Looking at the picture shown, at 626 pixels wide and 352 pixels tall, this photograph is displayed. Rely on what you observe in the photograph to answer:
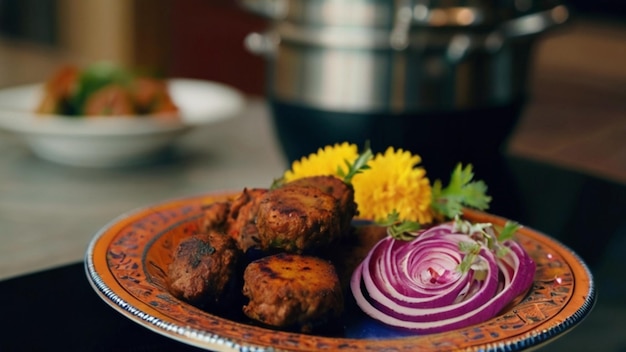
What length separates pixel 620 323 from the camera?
767mm

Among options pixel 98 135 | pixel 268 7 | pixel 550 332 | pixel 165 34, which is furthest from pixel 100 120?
pixel 165 34

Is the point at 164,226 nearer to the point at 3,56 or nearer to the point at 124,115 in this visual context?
the point at 124,115

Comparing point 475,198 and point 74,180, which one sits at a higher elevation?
point 475,198

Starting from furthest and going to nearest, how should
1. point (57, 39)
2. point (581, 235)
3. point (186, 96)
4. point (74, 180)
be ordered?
point (57, 39)
point (186, 96)
point (74, 180)
point (581, 235)

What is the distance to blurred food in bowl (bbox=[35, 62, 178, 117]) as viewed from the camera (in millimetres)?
1290

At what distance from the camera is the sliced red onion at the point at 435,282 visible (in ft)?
2.20

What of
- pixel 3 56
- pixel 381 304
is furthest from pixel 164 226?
pixel 3 56

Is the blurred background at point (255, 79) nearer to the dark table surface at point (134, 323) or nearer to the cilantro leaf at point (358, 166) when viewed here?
the dark table surface at point (134, 323)

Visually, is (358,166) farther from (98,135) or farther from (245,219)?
(98,135)

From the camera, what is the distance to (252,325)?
2.07ft

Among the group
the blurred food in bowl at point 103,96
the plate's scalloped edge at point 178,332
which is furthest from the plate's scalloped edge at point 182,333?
the blurred food in bowl at point 103,96

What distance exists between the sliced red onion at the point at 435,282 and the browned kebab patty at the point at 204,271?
114 millimetres

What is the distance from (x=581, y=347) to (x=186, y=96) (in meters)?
0.98

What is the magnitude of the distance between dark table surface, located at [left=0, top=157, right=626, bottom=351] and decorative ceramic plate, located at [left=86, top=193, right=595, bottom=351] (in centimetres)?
5
